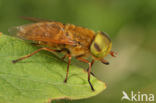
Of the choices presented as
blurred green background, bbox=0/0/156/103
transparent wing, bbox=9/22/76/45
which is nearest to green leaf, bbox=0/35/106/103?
transparent wing, bbox=9/22/76/45

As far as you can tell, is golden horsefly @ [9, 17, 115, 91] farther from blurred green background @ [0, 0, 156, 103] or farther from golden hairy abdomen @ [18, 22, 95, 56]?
blurred green background @ [0, 0, 156, 103]

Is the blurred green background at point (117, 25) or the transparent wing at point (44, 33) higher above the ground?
the transparent wing at point (44, 33)

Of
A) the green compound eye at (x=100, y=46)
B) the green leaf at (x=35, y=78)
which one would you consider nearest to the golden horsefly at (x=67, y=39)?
the green compound eye at (x=100, y=46)

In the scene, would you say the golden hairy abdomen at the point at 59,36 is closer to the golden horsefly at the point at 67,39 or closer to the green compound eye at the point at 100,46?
the golden horsefly at the point at 67,39

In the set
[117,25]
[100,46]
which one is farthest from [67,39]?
[117,25]

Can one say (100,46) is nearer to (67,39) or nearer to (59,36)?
(67,39)
